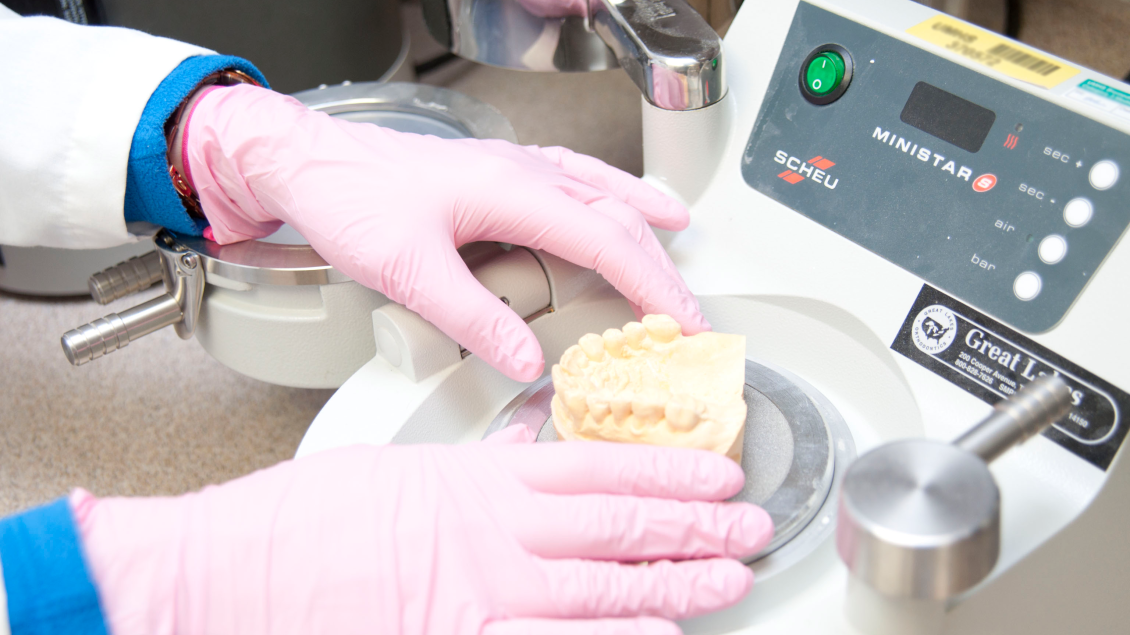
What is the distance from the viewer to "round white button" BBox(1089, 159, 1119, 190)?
0.69 m

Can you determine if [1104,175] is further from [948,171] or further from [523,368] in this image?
[523,368]

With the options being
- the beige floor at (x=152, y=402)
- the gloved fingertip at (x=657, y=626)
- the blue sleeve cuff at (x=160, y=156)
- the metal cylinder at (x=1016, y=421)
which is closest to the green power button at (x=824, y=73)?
the metal cylinder at (x=1016, y=421)

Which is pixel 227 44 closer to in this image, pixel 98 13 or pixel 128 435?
pixel 98 13

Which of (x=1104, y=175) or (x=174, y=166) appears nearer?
(x=1104, y=175)

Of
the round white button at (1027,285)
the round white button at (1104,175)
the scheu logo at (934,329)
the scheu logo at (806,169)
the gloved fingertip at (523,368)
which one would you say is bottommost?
the gloved fingertip at (523,368)

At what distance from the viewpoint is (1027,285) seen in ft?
2.40

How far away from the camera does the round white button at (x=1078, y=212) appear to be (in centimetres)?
70

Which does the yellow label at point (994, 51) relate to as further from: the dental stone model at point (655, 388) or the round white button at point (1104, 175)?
the dental stone model at point (655, 388)

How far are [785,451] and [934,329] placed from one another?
0.58 feet

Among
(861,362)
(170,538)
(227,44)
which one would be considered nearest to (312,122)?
(170,538)

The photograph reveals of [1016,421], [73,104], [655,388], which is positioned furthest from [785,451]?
[73,104]

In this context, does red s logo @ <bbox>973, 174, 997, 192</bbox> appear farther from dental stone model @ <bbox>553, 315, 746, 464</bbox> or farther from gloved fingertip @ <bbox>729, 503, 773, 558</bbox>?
gloved fingertip @ <bbox>729, 503, 773, 558</bbox>

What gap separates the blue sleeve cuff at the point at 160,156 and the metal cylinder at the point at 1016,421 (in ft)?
2.96

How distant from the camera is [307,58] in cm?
194
